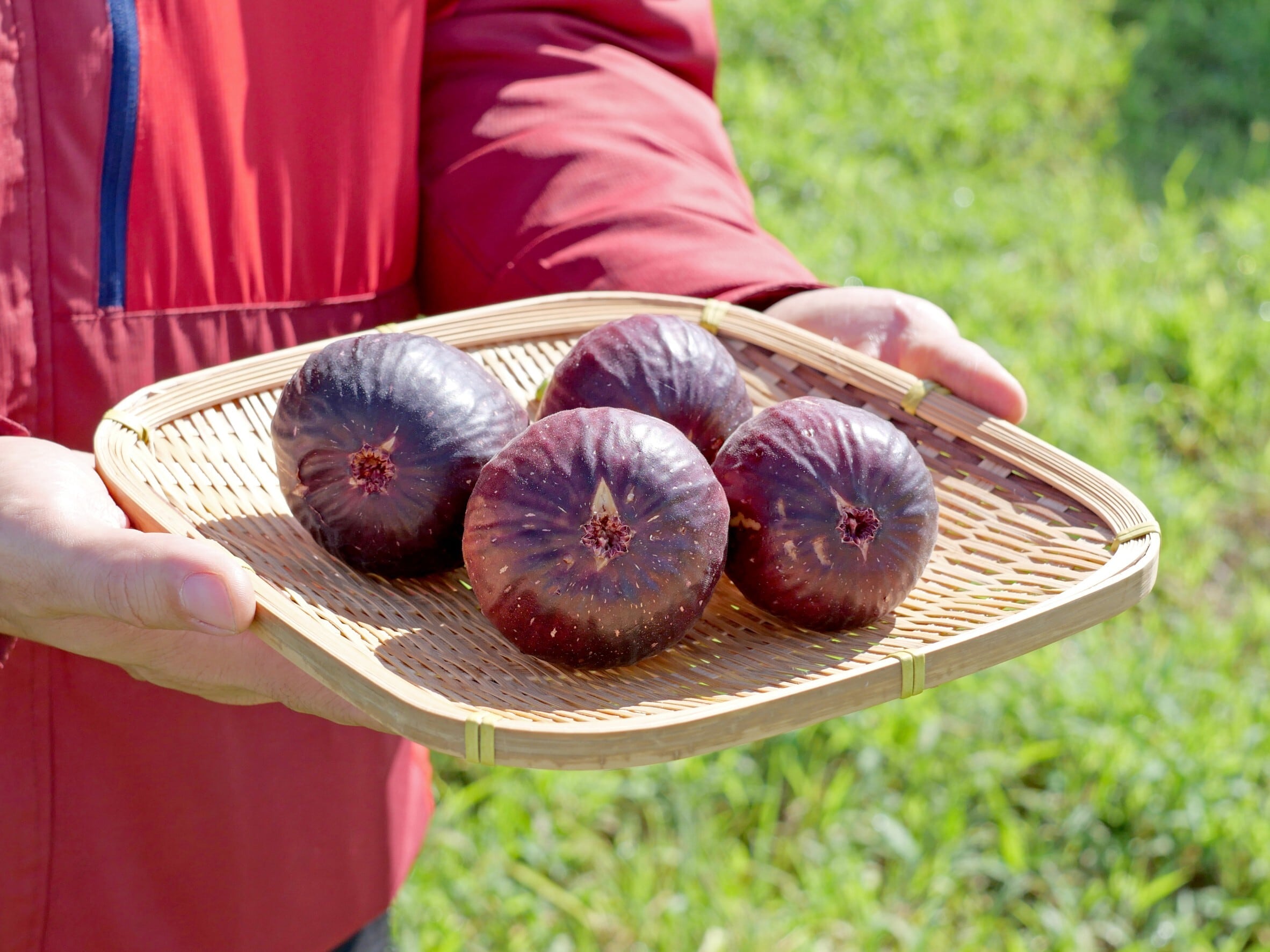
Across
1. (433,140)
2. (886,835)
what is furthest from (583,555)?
(886,835)

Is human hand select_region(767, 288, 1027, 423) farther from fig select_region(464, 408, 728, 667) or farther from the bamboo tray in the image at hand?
fig select_region(464, 408, 728, 667)

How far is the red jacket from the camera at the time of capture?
161 centimetres

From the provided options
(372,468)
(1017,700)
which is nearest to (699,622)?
(372,468)

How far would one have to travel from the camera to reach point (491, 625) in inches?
65.9

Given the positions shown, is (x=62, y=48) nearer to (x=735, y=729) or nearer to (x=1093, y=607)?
(x=735, y=729)

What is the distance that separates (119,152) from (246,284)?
26cm

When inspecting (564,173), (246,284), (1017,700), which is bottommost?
(1017,700)

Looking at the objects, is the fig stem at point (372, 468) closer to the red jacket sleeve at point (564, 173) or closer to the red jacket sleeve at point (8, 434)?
the red jacket sleeve at point (8, 434)

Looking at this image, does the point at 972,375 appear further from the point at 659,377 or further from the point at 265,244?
the point at 265,244

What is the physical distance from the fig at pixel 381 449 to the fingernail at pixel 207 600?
326 millimetres

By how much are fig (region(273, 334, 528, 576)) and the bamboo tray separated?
7 centimetres

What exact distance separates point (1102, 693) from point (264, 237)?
237 centimetres

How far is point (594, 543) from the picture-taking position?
152 centimetres

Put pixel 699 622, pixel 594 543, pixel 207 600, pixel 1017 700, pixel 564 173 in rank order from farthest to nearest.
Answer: pixel 1017 700 < pixel 564 173 < pixel 699 622 < pixel 594 543 < pixel 207 600
